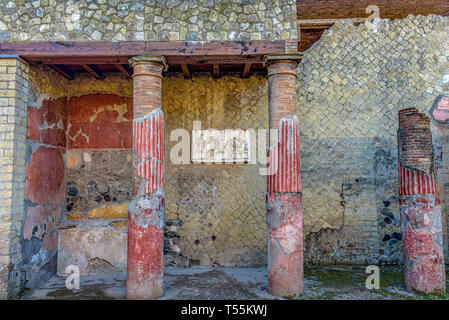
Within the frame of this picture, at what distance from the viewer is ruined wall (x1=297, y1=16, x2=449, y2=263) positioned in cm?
634

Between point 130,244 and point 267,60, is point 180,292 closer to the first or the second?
point 130,244

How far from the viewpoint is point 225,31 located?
15.8 feet

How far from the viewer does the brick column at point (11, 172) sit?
4.54 meters

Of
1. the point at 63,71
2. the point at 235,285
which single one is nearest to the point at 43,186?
the point at 63,71

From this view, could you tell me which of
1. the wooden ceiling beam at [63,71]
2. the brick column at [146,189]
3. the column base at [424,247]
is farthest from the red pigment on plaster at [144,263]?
the column base at [424,247]

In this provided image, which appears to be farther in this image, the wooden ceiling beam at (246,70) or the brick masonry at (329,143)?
the brick masonry at (329,143)

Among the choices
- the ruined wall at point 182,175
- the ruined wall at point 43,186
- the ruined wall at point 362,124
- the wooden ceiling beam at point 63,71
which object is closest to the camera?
the ruined wall at point 43,186

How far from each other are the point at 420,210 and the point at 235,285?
2.96 m

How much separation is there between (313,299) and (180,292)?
189 cm

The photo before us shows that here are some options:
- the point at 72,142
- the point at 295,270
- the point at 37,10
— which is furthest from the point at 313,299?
the point at 37,10

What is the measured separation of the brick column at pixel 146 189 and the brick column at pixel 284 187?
1.57 meters

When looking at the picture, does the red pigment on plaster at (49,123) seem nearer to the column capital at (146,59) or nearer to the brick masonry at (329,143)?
the brick masonry at (329,143)

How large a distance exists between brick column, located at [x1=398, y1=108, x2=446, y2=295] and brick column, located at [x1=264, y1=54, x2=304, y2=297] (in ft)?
5.44

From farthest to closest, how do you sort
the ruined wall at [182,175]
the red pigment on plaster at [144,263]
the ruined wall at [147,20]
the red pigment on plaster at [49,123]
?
the ruined wall at [182,175], the red pigment on plaster at [49,123], the ruined wall at [147,20], the red pigment on plaster at [144,263]
